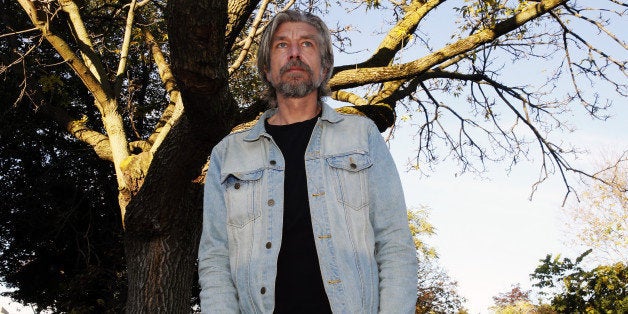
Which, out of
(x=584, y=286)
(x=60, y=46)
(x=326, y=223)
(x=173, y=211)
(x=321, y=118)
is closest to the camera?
(x=326, y=223)

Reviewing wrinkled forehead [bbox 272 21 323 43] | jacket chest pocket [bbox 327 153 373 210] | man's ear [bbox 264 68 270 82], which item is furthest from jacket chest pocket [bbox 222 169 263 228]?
wrinkled forehead [bbox 272 21 323 43]

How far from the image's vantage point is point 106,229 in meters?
17.0

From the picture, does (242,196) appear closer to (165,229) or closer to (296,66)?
(296,66)

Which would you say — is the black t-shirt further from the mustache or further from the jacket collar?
the mustache

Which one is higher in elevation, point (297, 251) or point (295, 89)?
point (295, 89)

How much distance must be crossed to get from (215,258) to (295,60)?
0.92m

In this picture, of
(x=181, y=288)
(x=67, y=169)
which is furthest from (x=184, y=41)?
(x=67, y=169)

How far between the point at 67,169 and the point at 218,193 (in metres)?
14.8

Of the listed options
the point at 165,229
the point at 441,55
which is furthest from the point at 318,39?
the point at 441,55

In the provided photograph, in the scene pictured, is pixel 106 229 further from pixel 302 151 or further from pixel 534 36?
pixel 302 151

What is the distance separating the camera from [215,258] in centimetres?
259

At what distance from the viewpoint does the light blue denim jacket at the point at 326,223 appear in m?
2.40

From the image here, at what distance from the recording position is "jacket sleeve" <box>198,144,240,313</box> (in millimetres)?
2516

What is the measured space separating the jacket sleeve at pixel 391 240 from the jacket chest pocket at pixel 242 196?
461mm
